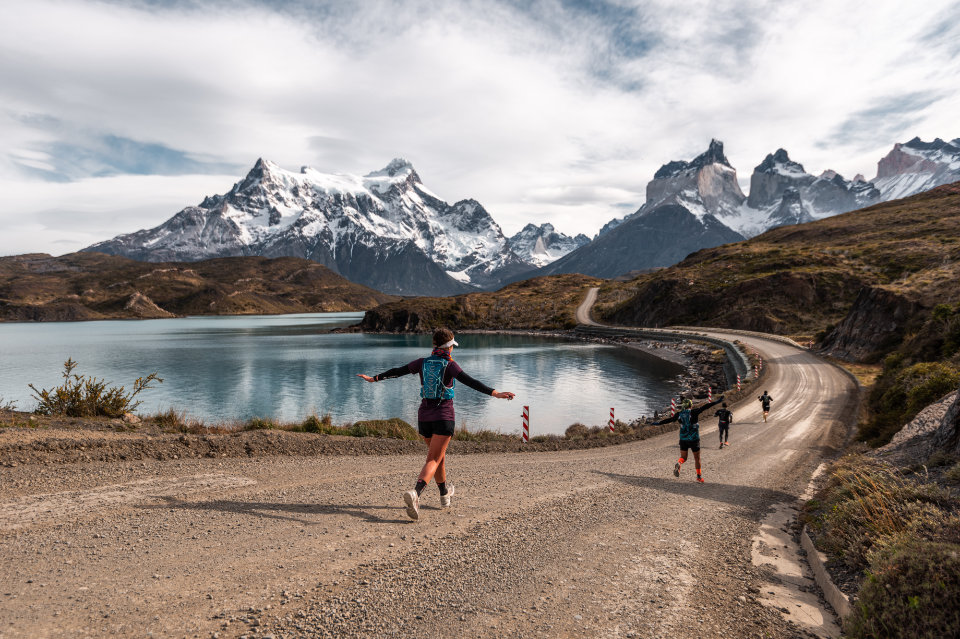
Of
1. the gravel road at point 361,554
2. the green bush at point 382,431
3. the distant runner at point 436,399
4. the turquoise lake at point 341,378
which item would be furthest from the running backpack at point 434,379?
the turquoise lake at point 341,378

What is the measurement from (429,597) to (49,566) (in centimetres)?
486

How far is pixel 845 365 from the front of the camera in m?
43.0

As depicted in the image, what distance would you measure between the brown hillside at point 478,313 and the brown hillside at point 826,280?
15.4 metres

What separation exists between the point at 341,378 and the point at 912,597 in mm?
61049

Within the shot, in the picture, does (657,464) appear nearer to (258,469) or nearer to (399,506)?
(399,506)

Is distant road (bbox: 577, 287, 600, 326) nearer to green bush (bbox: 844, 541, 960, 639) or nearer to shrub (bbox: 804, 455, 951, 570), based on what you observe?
shrub (bbox: 804, 455, 951, 570)

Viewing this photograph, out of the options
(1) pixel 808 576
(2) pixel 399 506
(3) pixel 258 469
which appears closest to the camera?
(1) pixel 808 576

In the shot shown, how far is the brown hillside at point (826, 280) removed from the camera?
4788cm

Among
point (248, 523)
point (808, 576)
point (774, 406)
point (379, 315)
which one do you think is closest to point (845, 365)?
point (774, 406)

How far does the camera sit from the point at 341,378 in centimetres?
6134

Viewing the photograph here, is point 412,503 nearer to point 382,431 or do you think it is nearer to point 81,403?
point 382,431

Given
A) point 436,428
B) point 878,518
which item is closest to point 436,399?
point 436,428

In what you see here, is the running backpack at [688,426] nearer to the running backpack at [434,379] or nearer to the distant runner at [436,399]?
the distant runner at [436,399]

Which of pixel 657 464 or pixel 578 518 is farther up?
pixel 578 518
